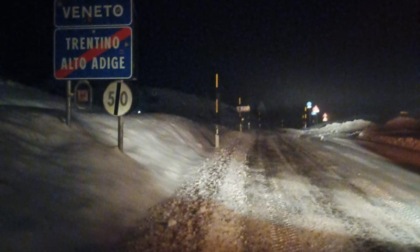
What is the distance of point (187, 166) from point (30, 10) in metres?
41.8

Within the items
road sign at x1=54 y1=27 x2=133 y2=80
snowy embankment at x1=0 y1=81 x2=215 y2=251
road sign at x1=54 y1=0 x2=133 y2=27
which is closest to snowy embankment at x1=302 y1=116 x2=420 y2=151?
snowy embankment at x1=0 y1=81 x2=215 y2=251

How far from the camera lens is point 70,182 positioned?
11117 millimetres

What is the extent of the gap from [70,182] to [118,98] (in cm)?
410

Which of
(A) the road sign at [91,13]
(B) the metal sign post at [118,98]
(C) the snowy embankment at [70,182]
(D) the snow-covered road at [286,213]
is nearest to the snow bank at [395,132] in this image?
(D) the snow-covered road at [286,213]

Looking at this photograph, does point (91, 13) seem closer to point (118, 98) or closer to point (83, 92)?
point (83, 92)

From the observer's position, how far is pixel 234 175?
56.8 ft

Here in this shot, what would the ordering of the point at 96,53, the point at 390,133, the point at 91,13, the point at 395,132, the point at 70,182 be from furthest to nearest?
the point at 395,132 < the point at 390,133 < the point at 96,53 < the point at 91,13 < the point at 70,182

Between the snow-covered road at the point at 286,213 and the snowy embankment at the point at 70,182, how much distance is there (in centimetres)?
62

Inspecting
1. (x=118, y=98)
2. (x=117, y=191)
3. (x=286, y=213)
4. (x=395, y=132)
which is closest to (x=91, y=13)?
(x=118, y=98)

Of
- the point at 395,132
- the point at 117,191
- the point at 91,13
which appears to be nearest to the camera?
the point at 117,191

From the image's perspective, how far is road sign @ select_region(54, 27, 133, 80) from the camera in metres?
14.4

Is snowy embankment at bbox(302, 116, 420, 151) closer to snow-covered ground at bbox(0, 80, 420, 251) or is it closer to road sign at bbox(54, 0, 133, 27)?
snow-covered ground at bbox(0, 80, 420, 251)

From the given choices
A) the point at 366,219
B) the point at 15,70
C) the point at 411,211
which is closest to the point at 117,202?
the point at 366,219

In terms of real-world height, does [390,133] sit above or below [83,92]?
below
